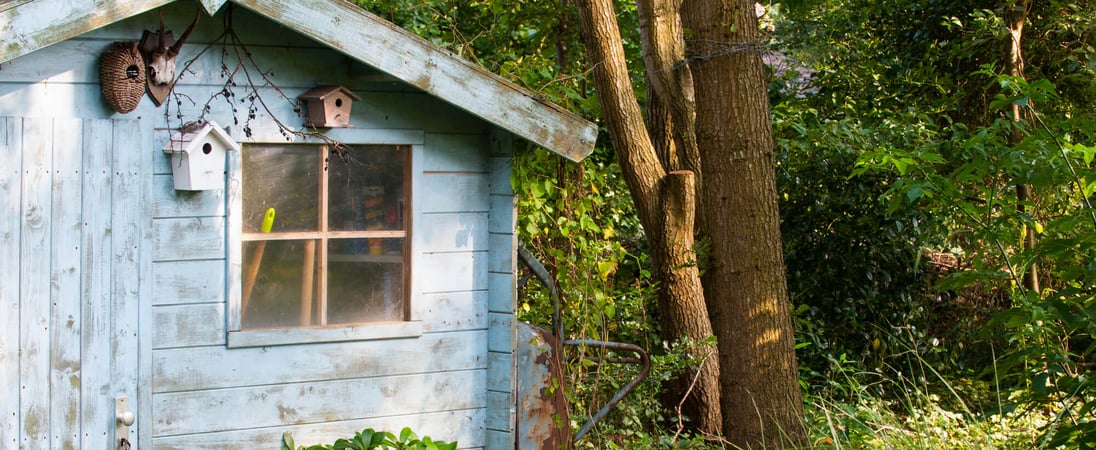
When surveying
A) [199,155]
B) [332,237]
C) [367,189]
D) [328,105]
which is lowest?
[332,237]

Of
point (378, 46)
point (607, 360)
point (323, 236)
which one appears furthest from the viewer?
point (607, 360)

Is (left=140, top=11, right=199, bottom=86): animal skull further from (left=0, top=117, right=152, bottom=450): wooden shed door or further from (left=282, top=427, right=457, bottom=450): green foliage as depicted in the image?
(left=282, top=427, right=457, bottom=450): green foliage

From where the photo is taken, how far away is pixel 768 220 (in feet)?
19.8

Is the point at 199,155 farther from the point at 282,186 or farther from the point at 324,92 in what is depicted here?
the point at 324,92

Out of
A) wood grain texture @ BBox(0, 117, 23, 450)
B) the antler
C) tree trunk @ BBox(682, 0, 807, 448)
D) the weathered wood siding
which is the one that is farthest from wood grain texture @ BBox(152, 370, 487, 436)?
tree trunk @ BBox(682, 0, 807, 448)

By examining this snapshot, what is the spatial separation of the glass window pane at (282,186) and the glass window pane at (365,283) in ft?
0.65

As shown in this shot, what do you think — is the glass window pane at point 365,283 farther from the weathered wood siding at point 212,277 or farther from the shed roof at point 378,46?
the shed roof at point 378,46

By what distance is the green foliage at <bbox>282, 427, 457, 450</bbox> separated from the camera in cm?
405

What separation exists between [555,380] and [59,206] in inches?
94.5

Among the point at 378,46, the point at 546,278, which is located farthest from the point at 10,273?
the point at 546,278

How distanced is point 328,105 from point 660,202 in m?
2.56

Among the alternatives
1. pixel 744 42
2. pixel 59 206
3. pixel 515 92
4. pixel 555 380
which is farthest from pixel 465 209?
pixel 744 42

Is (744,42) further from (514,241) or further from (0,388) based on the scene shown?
(0,388)

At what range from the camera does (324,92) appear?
13.5ft
